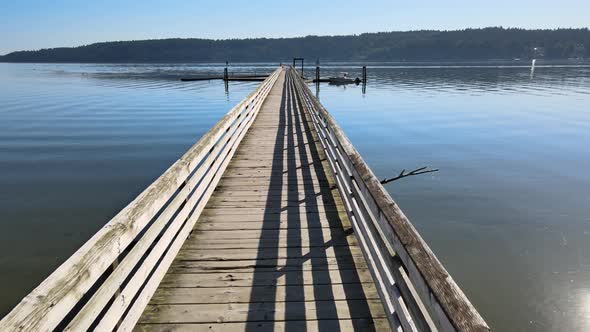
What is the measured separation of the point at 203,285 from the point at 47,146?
1606 cm

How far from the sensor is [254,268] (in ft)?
13.5

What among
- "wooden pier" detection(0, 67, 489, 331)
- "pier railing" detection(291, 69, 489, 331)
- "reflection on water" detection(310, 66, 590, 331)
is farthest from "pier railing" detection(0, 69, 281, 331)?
"reflection on water" detection(310, 66, 590, 331)

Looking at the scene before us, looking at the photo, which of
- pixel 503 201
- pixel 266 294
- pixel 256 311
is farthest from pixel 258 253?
pixel 503 201

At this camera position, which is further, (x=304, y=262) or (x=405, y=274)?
(x=304, y=262)

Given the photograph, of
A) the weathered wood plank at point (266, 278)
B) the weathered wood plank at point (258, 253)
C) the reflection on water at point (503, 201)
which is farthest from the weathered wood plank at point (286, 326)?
the reflection on water at point (503, 201)

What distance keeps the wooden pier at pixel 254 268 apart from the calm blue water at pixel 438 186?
9.95 ft

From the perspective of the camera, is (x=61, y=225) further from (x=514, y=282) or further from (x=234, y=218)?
(x=514, y=282)

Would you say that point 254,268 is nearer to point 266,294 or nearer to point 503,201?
point 266,294

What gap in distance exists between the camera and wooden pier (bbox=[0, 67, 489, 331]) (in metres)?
2.20

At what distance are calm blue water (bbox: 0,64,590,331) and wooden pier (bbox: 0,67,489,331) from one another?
3033mm

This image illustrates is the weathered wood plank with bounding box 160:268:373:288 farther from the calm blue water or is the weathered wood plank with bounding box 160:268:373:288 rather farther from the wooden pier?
the calm blue water

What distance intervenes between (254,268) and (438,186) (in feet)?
30.7

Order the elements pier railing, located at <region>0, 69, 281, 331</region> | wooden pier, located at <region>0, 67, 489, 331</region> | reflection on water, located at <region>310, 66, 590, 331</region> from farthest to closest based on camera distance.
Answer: reflection on water, located at <region>310, 66, 590, 331</region> < wooden pier, located at <region>0, 67, 489, 331</region> < pier railing, located at <region>0, 69, 281, 331</region>

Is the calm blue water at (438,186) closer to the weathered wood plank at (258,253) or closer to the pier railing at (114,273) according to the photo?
the weathered wood plank at (258,253)
